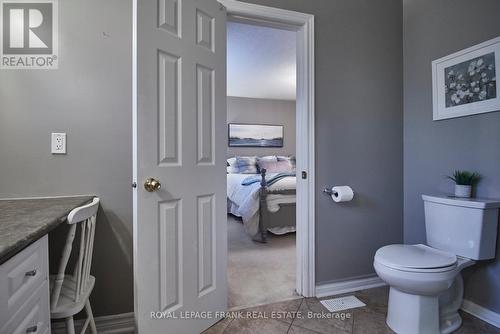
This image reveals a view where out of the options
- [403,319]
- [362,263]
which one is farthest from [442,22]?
[403,319]

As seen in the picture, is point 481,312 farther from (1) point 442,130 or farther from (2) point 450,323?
(1) point 442,130

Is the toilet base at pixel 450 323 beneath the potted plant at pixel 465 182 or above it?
beneath

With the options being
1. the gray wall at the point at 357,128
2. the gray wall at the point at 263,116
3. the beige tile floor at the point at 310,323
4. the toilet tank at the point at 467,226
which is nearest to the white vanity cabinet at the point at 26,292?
the beige tile floor at the point at 310,323

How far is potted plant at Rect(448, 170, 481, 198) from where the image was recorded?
1.65 m

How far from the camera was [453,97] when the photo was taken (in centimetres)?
180

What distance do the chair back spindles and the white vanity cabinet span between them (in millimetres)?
127

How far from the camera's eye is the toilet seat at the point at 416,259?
1.36 m

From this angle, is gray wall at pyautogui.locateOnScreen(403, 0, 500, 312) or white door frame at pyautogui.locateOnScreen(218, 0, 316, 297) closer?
gray wall at pyautogui.locateOnScreen(403, 0, 500, 312)

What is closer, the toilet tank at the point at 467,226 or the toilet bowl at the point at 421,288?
the toilet bowl at the point at 421,288

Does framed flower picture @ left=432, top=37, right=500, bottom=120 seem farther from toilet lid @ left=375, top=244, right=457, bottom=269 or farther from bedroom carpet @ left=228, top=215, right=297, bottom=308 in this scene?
bedroom carpet @ left=228, top=215, right=297, bottom=308

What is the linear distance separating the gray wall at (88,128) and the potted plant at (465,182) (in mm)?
2077

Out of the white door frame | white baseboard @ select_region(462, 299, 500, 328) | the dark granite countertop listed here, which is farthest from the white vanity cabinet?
white baseboard @ select_region(462, 299, 500, 328)

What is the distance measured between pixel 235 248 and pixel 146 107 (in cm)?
221

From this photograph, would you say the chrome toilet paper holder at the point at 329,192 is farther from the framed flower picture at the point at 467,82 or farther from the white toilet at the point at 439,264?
the framed flower picture at the point at 467,82
